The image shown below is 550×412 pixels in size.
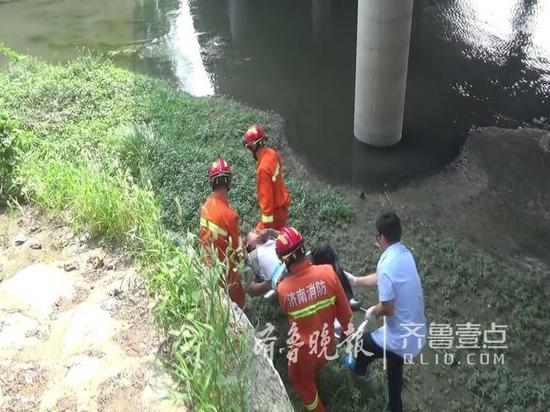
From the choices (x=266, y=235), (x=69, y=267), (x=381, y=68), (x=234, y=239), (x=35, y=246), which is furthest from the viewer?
(x=381, y=68)

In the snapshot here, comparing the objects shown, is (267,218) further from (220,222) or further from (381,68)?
(381,68)

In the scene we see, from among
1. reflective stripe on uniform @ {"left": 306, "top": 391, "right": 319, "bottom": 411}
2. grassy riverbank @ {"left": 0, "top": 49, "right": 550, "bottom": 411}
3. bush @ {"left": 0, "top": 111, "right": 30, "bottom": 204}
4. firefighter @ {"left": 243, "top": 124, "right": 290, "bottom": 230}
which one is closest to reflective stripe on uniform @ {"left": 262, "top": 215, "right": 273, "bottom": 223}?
firefighter @ {"left": 243, "top": 124, "right": 290, "bottom": 230}

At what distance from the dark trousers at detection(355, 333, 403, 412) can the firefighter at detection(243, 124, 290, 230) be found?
1794 millimetres

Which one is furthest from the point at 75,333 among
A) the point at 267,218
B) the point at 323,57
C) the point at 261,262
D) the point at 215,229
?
the point at 323,57

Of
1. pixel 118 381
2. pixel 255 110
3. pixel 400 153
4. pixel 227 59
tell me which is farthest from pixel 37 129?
pixel 118 381

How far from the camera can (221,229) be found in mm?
5371

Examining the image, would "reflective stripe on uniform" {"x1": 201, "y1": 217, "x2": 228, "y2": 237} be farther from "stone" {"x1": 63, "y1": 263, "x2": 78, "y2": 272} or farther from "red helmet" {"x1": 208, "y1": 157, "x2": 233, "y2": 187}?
"stone" {"x1": 63, "y1": 263, "x2": 78, "y2": 272}

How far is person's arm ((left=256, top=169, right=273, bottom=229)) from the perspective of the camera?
20.1 ft

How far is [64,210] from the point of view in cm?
665

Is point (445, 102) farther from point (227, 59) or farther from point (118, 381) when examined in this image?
point (118, 381)

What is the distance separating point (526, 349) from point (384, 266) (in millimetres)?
2824

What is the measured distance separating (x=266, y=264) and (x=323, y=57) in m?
9.71

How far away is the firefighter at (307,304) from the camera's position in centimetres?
459

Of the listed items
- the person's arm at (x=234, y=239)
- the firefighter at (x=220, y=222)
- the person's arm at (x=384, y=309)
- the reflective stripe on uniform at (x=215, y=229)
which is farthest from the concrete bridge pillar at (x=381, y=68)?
the person's arm at (x=384, y=309)
